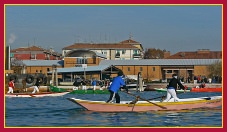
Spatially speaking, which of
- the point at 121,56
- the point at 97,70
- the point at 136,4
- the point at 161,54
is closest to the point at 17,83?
the point at 97,70

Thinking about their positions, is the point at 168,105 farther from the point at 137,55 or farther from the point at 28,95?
the point at 137,55

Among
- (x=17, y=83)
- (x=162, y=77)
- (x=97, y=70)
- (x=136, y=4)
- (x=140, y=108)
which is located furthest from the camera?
(x=162, y=77)

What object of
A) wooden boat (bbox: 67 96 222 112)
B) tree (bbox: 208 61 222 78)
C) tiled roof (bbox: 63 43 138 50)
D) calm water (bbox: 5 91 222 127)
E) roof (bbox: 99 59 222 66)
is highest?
tiled roof (bbox: 63 43 138 50)

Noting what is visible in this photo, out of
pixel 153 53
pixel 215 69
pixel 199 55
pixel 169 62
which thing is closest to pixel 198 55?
pixel 199 55

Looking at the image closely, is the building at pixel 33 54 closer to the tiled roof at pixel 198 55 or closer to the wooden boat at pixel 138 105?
the tiled roof at pixel 198 55

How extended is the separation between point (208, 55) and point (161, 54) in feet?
120

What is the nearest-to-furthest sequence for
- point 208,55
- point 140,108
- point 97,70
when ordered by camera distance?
point 140,108, point 97,70, point 208,55

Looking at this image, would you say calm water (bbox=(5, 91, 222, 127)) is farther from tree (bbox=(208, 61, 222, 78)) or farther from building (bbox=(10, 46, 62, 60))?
building (bbox=(10, 46, 62, 60))

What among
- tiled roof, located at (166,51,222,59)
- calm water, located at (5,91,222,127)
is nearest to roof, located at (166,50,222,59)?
tiled roof, located at (166,51,222,59)

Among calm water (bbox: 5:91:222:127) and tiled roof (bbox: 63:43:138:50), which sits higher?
tiled roof (bbox: 63:43:138:50)

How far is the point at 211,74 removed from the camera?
85812 millimetres

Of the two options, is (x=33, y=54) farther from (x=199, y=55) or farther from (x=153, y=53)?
(x=199, y=55)

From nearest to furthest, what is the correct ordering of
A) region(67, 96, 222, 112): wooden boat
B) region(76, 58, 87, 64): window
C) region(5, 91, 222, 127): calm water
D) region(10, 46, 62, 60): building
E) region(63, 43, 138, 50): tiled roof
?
1. region(5, 91, 222, 127): calm water
2. region(67, 96, 222, 112): wooden boat
3. region(76, 58, 87, 64): window
4. region(10, 46, 62, 60): building
5. region(63, 43, 138, 50): tiled roof

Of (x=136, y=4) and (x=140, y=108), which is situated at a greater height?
(x=136, y=4)
